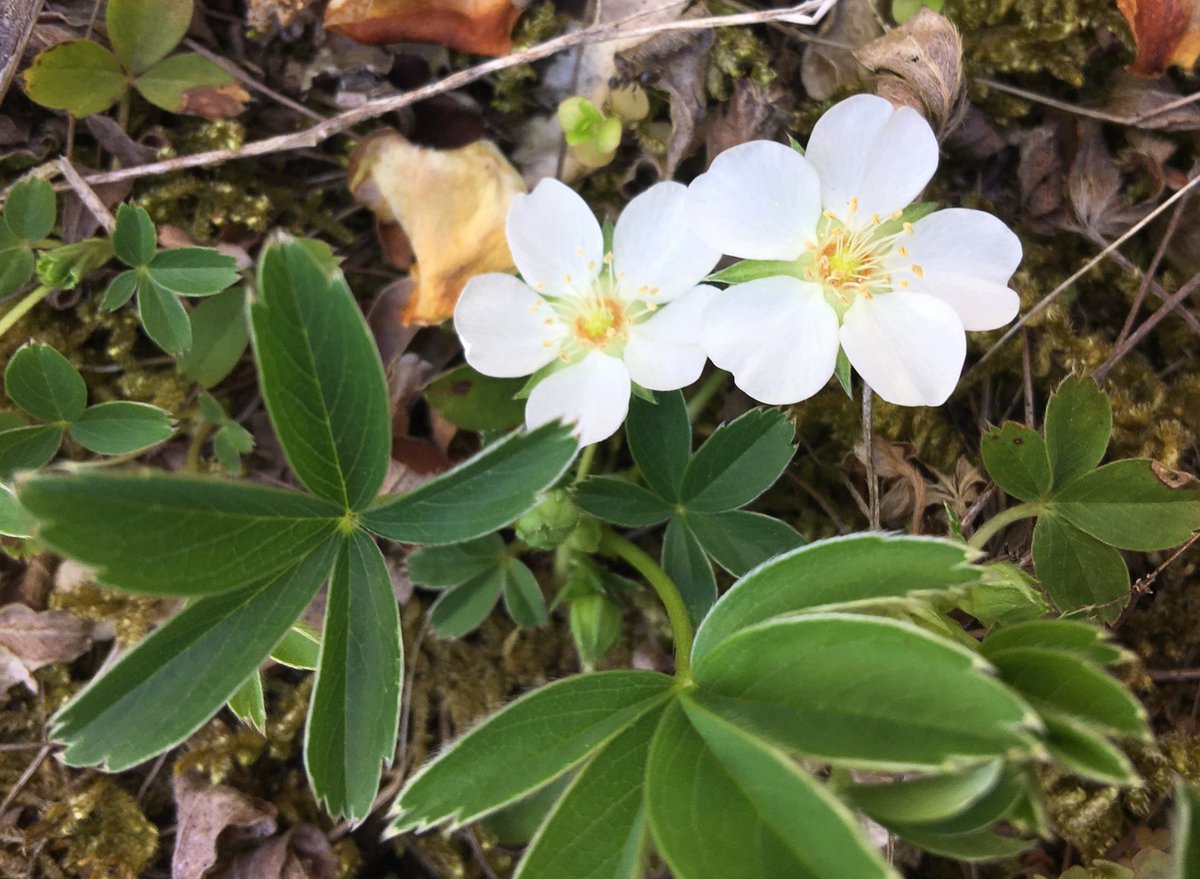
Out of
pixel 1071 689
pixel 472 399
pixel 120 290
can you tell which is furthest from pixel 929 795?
pixel 120 290

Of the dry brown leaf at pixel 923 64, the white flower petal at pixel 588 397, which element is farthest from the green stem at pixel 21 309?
the dry brown leaf at pixel 923 64

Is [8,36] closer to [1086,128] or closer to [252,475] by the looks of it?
[252,475]

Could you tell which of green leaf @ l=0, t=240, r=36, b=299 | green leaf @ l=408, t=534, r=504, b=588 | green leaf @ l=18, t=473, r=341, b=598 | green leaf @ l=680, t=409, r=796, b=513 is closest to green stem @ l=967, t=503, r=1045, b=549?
green leaf @ l=680, t=409, r=796, b=513

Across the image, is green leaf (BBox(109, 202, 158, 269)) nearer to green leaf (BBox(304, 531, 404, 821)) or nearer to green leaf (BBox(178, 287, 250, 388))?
green leaf (BBox(178, 287, 250, 388))

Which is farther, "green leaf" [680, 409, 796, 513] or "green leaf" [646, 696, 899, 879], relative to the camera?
"green leaf" [680, 409, 796, 513]

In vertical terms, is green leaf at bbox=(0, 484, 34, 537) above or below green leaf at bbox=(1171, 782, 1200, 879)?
below

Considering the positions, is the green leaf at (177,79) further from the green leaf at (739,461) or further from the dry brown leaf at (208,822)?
the dry brown leaf at (208,822)
